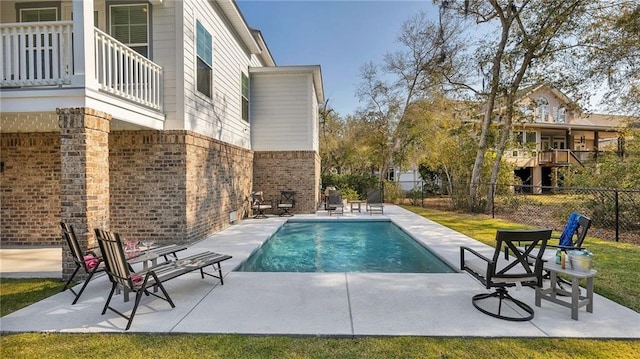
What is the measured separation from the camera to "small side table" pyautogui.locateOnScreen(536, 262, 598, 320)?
347cm

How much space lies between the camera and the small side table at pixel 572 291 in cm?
347

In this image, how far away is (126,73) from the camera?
5871 mm

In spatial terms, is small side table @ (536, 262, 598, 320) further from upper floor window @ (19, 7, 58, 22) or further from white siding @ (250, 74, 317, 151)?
upper floor window @ (19, 7, 58, 22)

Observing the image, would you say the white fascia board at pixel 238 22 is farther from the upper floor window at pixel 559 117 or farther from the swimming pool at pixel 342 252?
the upper floor window at pixel 559 117

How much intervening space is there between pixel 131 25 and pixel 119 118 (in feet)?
9.35

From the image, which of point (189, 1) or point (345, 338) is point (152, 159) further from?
point (345, 338)

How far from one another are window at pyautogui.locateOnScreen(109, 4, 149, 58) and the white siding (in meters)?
6.07

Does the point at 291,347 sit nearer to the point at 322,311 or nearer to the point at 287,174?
the point at 322,311

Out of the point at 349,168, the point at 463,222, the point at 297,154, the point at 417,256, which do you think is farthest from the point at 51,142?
the point at 349,168

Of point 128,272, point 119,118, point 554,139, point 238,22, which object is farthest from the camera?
point 554,139

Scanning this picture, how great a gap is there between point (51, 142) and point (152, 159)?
2812mm

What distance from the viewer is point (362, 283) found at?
15.8 ft

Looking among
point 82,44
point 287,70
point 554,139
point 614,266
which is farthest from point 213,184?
point 554,139

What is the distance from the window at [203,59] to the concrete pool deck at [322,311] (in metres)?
5.28
